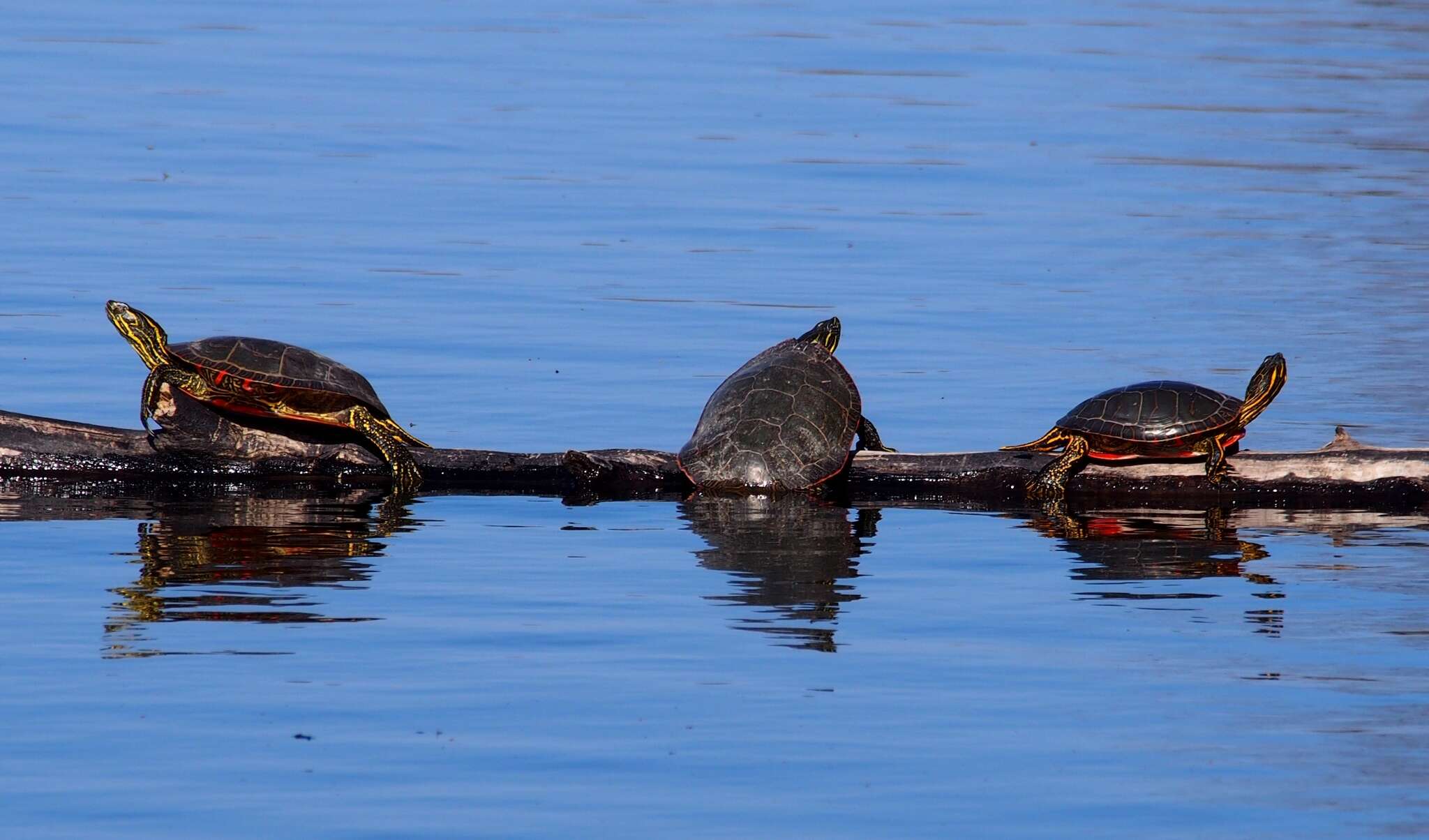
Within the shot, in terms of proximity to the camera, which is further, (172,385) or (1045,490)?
(1045,490)

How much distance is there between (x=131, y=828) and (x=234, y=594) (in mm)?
2805

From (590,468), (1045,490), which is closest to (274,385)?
(590,468)

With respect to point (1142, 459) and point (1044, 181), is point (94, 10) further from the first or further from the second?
point (1142, 459)

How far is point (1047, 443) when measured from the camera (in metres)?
12.0

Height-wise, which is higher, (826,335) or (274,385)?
(826,335)

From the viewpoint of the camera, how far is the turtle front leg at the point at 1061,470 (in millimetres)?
11844

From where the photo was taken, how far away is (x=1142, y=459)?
39.3 ft

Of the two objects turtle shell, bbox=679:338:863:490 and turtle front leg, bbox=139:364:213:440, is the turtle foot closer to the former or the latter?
turtle shell, bbox=679:338:863:490

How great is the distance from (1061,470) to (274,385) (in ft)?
13.8

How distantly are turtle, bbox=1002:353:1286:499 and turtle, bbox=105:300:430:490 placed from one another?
11.0 ft

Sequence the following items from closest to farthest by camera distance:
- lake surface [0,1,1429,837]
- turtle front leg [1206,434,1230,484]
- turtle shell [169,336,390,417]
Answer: lake surface [0,1,1429,837], turtle shell [169,336,390,417], turtle front leg [1206,434,1230,484]

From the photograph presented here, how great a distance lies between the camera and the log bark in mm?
11562

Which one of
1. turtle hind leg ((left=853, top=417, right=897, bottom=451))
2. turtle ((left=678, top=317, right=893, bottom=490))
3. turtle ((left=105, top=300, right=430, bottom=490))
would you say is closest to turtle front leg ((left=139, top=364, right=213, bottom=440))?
turtle ((left=105, top=300, right=430, bottom=490))

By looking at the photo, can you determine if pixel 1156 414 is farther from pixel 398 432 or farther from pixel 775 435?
pixel 398 432
